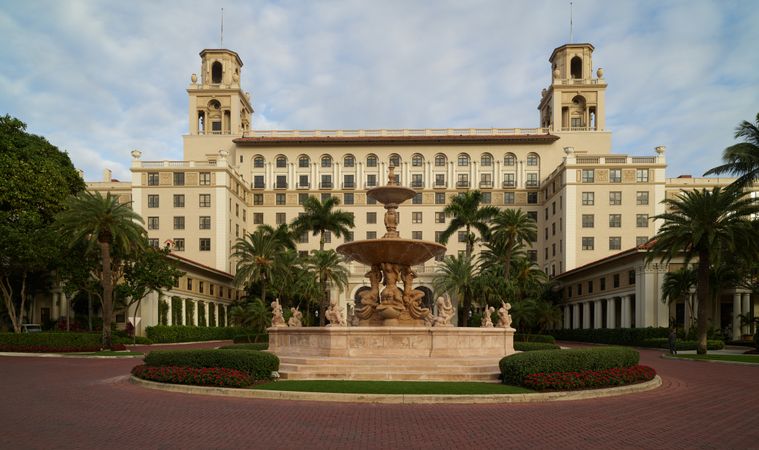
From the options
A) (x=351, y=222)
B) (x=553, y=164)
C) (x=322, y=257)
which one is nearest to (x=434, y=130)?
(x=553, y=164)

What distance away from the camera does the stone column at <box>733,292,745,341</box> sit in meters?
54.5

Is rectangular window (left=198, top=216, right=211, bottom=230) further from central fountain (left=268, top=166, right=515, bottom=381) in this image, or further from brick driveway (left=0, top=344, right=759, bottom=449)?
brick driveway (left=0, top=344, right=759, bottom=449)

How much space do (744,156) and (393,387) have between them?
26.7 metres

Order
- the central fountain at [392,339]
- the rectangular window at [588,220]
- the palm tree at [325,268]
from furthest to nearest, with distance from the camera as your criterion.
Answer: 1. the rectangular window at [588,220]
2. the palm tree at [325,268]
3. the central fountain at [392,339]

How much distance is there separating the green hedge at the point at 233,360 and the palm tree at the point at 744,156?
27.6 metres

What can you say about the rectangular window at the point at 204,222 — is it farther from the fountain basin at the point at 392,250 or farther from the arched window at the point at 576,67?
the arched window at the point at 576,67

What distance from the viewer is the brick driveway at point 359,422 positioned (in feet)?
36.3

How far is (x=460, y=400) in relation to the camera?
51.1 feet

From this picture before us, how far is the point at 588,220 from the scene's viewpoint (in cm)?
7250

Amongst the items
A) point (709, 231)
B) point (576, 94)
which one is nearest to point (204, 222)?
point (576, 94)

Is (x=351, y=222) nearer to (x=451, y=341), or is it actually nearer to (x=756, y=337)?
(x=756, y=337)

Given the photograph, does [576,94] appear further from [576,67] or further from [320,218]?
[320,218]

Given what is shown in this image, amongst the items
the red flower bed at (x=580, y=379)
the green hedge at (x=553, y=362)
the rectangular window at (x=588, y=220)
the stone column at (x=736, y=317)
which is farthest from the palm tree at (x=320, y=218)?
the red flower bed at (x=580, y=379)

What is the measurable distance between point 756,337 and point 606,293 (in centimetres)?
2332
